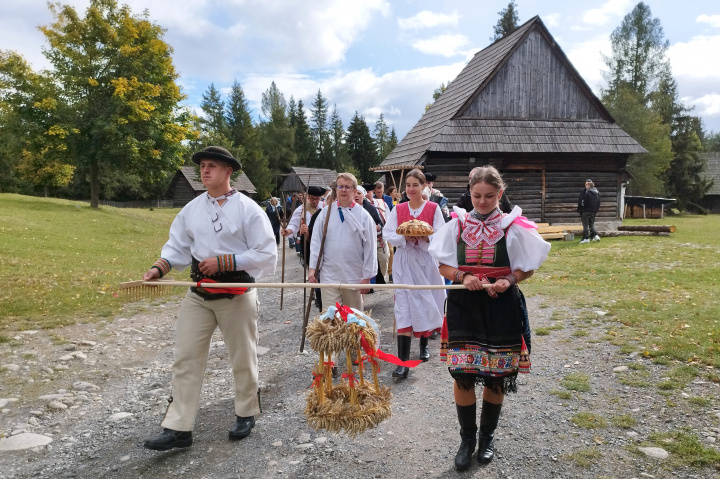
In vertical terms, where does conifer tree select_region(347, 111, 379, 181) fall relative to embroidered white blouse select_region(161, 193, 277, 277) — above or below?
above

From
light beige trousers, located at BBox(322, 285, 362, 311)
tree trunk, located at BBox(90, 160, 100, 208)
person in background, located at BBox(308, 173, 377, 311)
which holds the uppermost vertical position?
tree trunk, located at BBox(90, 160, 100, 208)

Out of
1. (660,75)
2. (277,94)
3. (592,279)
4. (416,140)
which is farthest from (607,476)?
(277,94)

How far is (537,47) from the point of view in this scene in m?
19.7

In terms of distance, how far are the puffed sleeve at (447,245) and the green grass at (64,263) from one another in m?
2.28

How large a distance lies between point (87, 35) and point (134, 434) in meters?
28.5

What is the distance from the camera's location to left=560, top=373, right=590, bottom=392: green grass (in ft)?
15.3

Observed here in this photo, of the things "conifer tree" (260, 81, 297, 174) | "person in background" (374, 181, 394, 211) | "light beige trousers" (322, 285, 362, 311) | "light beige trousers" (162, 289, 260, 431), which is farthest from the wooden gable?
"conifer tree" (260, 81, 297, 174)

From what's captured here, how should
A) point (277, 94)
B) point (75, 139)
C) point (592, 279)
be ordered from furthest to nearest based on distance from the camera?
point (277, 94) < point (75, 139) < point (592, 279)

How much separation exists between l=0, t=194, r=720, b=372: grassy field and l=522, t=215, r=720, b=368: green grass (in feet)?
0.04

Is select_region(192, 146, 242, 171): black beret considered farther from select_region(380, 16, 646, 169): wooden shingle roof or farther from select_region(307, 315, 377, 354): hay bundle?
select_region(380, 16, 646, 169): wooden shingle roof

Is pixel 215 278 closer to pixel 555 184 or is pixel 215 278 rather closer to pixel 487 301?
pixel 487 301

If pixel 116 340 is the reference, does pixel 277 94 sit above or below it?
above

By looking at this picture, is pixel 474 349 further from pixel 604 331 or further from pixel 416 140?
pixel 416 140

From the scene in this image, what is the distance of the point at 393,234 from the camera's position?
569cm
